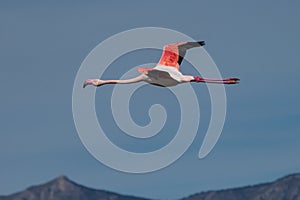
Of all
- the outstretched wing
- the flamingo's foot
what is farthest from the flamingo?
the flamingo's foot

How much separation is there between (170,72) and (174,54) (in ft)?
14.2

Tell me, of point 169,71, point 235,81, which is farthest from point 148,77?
point 235,81

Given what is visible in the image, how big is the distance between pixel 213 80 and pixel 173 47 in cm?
579

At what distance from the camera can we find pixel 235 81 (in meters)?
108

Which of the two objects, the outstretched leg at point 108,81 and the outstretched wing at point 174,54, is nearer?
the outstretched leg at point 108,81

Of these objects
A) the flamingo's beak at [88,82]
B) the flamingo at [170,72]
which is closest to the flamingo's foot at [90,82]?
the flamingo's beak at [88,82]

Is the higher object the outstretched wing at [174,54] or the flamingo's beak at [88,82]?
the outstretched wing at [174,54]

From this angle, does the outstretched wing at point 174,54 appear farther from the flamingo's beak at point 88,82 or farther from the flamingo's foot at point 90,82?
the flamingo's beak at point 88,82

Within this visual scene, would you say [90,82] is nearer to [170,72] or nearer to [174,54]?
[174,54]

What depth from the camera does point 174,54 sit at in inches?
4313

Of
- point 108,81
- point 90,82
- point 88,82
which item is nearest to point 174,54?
point 108,81

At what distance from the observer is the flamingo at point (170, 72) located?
104m

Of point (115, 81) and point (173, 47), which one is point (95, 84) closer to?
point (115, 81)

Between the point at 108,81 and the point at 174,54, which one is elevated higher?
the point at 174,54
